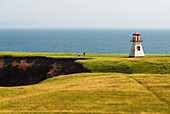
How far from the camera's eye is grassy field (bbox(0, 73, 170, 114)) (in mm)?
32594

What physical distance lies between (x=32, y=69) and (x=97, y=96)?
28252mm

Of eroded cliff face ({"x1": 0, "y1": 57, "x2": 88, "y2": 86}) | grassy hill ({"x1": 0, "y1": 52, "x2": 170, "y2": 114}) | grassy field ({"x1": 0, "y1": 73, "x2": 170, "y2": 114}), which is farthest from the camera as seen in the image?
eroded cliff face ({"x1": 0, "y1": 57, "x2": 88, "y2": 86})

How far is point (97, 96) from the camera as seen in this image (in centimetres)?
3647

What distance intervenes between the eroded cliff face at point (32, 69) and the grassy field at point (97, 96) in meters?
10.8

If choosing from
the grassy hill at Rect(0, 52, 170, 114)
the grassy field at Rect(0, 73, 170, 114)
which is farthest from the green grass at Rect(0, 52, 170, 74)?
the grassy field at Rect(0, 73, 170, 114)

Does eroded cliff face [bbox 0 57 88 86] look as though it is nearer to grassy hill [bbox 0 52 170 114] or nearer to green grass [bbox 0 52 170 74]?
green grass [bbox 0 52 170 74]

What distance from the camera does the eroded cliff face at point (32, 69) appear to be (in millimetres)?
57938

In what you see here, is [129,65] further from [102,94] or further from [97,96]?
[97,96]

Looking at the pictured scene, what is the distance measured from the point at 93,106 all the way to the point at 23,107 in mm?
9605

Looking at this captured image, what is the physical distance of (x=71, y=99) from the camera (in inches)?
1410

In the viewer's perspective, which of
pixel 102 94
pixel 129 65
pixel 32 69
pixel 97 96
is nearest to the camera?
pixel 97 96

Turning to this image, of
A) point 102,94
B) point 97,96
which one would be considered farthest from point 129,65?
point 97,96

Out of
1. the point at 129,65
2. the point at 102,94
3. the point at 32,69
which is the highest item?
the point at 129,65

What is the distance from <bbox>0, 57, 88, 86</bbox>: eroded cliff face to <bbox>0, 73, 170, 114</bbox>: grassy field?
35.3 ft
